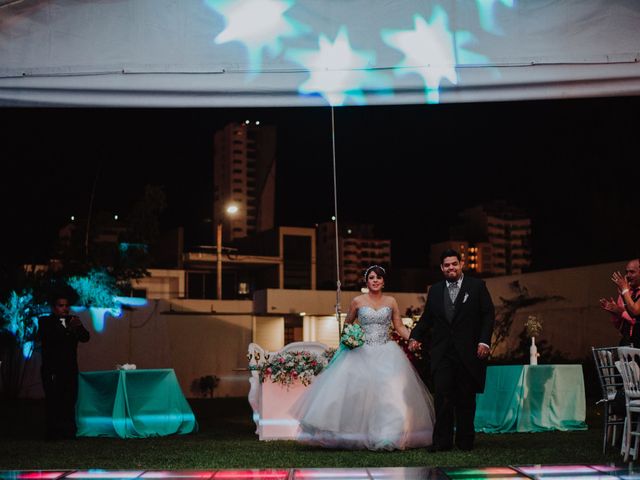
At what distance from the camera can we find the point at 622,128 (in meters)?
15.5

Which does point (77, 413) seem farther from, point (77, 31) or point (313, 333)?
point (313, 333)

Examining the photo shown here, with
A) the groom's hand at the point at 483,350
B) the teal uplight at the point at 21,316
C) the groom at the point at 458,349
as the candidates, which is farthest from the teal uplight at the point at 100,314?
the groom's hand at the point at 483,350

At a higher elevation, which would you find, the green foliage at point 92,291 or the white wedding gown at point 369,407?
the green foliage at point 92,291

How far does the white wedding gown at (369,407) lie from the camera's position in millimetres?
6090

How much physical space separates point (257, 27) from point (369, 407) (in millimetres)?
2977

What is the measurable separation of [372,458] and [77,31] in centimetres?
368

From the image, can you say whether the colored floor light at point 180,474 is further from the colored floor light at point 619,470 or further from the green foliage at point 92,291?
the green foliage at point 92,291

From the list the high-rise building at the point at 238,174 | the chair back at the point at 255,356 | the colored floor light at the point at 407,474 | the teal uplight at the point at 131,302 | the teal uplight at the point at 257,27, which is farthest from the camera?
the high-rise building at the point at 238,174

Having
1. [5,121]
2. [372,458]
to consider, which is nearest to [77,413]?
[5,121]

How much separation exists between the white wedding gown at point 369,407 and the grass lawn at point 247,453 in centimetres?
16

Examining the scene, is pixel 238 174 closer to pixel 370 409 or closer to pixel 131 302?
pixel 131 302

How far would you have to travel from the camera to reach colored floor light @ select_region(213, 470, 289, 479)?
14.4 feet

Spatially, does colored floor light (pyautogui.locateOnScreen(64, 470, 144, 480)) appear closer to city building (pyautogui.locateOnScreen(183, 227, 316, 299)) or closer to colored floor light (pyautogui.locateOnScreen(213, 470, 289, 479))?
colored floor light (pyautogui.locateOnScreen(213, 470, 289, 479))

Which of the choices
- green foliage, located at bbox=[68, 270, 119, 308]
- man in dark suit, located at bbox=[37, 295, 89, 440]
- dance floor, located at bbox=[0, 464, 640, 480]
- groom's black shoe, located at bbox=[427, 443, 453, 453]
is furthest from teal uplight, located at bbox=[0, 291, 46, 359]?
dance floor, located at bbox=[0, 464, 640, 480]
